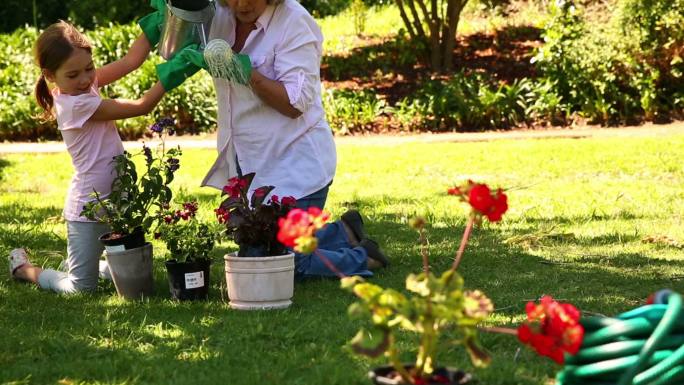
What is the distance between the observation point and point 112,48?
13.9 meters

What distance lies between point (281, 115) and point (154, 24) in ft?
2.54

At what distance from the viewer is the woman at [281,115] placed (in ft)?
15.9

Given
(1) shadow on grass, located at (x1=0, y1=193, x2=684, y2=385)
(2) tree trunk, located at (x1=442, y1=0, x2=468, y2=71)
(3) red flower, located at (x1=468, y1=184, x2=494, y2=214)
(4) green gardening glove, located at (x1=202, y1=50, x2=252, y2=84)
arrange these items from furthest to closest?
(2) tree trunk, located at (x1=442, y1=0, x2=468, y2=71), (4) green gardening glove, located at (x1=202, y1=50, x2=252, y2=84), (1) shadow on grass, located at (x1=0, y1=193, x2=684, y2=385), (3) red flower, located at (x1=468, y1=184, x2=494, y2=214)

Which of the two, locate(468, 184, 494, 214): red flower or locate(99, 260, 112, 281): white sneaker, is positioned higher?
locate(468, 184, 494, 214): red flower

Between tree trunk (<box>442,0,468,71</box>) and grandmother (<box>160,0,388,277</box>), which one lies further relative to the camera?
tree trunk (<box>442,0,468,71</box>)

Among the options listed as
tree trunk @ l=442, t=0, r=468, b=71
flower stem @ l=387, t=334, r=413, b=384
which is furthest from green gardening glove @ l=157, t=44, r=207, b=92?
tree trunk @ l=442, t=0, r=468, b=71

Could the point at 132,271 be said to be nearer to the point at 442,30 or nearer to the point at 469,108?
the point at 469,108

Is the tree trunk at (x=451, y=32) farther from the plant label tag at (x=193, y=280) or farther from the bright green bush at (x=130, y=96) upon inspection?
the plant label tag at (x=193, y=280)

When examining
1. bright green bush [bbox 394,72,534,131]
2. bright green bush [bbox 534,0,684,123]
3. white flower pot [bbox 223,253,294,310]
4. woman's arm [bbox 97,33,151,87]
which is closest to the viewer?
white flower pot [bbox 223,253,294,310]

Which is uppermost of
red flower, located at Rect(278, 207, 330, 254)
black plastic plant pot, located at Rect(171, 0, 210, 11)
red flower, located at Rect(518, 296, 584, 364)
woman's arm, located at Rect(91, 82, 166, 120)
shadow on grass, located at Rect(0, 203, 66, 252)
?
black plastic plant pot, located at Rect(171, 0, 210, 11)

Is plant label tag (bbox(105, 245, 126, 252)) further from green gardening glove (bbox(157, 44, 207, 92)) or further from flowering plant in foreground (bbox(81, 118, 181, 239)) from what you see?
green gardening glove (bbox(157, 44, 207, 92))

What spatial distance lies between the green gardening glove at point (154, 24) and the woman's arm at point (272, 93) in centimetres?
60

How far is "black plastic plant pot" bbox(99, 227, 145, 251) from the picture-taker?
4520mm

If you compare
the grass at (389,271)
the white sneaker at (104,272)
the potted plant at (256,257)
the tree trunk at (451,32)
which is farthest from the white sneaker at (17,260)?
the tree trunk at (451,32)
